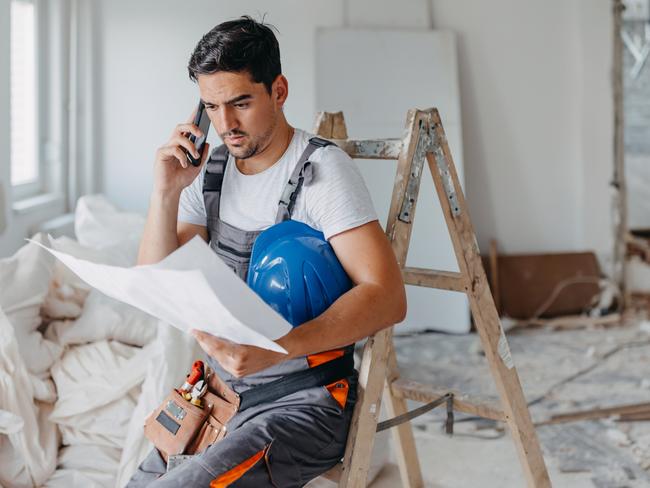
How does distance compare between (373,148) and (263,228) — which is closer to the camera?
(263,228)

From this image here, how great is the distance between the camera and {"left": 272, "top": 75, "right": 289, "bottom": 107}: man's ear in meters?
1.84

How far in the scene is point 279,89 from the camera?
1.86 metres

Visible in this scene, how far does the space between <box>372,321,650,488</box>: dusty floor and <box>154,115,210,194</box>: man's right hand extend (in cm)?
143

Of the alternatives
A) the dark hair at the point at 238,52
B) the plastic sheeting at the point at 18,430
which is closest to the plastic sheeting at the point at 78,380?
the plastic sheeting at the point at 18,430

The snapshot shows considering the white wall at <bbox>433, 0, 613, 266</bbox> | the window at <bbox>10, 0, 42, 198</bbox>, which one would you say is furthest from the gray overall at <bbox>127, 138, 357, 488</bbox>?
the white wall at <bbox>433, 0, 613, 266</bbox>

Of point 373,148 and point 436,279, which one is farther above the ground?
point 373,148

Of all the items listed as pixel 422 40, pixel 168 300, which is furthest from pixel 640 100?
pixel 168 300

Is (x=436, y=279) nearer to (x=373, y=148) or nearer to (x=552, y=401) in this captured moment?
(x=373, y=148)

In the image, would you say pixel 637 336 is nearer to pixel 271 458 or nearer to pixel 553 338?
pixel 553 338

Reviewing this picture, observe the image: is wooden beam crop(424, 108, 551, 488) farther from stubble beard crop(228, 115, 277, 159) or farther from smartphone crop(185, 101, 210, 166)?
smartphone crop(185, 101, 210, 166)

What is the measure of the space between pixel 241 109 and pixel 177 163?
0.74ft

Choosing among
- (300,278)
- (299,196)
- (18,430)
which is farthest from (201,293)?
(18,430)

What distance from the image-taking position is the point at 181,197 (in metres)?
2.00

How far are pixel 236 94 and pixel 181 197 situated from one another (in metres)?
0.35
